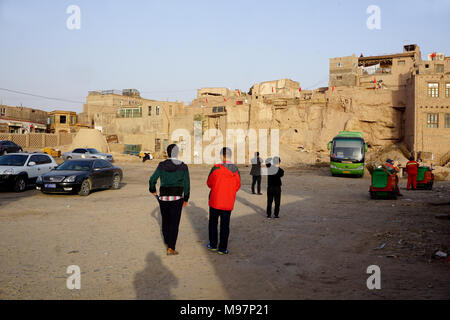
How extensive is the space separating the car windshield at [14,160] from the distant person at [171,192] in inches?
446

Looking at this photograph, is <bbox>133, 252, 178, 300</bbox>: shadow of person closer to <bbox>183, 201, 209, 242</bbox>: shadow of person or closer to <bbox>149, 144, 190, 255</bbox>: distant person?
<bbox>149, 144, 190, 255</bbox>: distant person

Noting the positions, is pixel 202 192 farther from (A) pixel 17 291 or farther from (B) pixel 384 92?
(B) pixel 384 92

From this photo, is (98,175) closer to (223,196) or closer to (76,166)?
(76,166)

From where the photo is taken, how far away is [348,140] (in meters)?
24.7

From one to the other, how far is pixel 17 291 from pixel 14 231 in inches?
156

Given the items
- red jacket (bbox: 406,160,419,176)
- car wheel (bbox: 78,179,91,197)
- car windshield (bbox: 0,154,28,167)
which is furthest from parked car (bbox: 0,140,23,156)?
red jacket (bbox: 406,160,419,176)

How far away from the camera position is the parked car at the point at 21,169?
13.9 metres

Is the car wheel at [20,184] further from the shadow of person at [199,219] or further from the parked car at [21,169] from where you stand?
the shadow of person at [199,219]

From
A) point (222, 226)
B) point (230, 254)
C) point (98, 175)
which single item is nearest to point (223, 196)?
point (222, 226)

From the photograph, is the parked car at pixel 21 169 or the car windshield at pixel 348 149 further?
the car windshield at pixel 348 149

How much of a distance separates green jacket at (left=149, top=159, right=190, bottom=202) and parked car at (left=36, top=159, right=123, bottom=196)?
8110 mm

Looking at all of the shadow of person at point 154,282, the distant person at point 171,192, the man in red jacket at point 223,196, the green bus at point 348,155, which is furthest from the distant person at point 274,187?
the green bus at point 348,155
